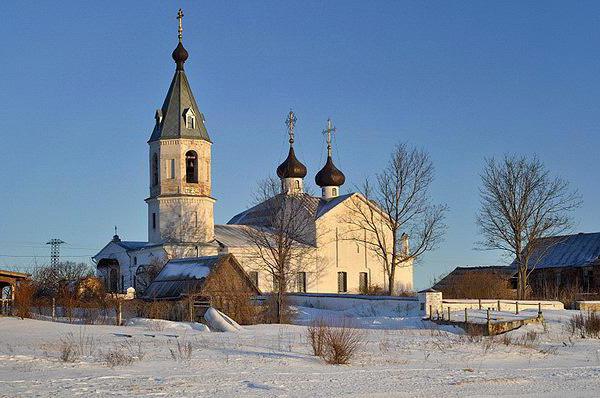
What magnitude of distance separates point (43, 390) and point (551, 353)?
12156mm

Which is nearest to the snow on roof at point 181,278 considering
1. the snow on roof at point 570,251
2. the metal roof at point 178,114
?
the metal roof at point 178,114

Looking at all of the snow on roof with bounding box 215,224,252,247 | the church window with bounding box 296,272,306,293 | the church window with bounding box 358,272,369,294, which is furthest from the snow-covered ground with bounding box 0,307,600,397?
the church window with bounding box 358,272,369,294

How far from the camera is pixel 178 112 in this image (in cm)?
4656

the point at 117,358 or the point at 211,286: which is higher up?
the point at 211,286

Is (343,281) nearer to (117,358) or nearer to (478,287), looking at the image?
(478,287)

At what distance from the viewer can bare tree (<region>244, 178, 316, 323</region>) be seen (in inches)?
1742

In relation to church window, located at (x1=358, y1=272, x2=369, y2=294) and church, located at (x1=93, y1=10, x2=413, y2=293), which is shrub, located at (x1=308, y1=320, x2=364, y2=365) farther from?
church window, located at (x1=358, y1=272, x2=369, y2=294)

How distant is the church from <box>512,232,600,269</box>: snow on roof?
25.8 ft

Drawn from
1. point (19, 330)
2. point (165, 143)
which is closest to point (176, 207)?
point (165, 143)

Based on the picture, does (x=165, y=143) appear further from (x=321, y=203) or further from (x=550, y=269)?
(x=550, y=269)

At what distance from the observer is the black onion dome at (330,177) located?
5566cm

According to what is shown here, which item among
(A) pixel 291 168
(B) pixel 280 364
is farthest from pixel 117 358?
(A) pixel 291 168

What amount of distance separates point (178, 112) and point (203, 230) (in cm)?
630

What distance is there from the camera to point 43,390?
13.0 m
